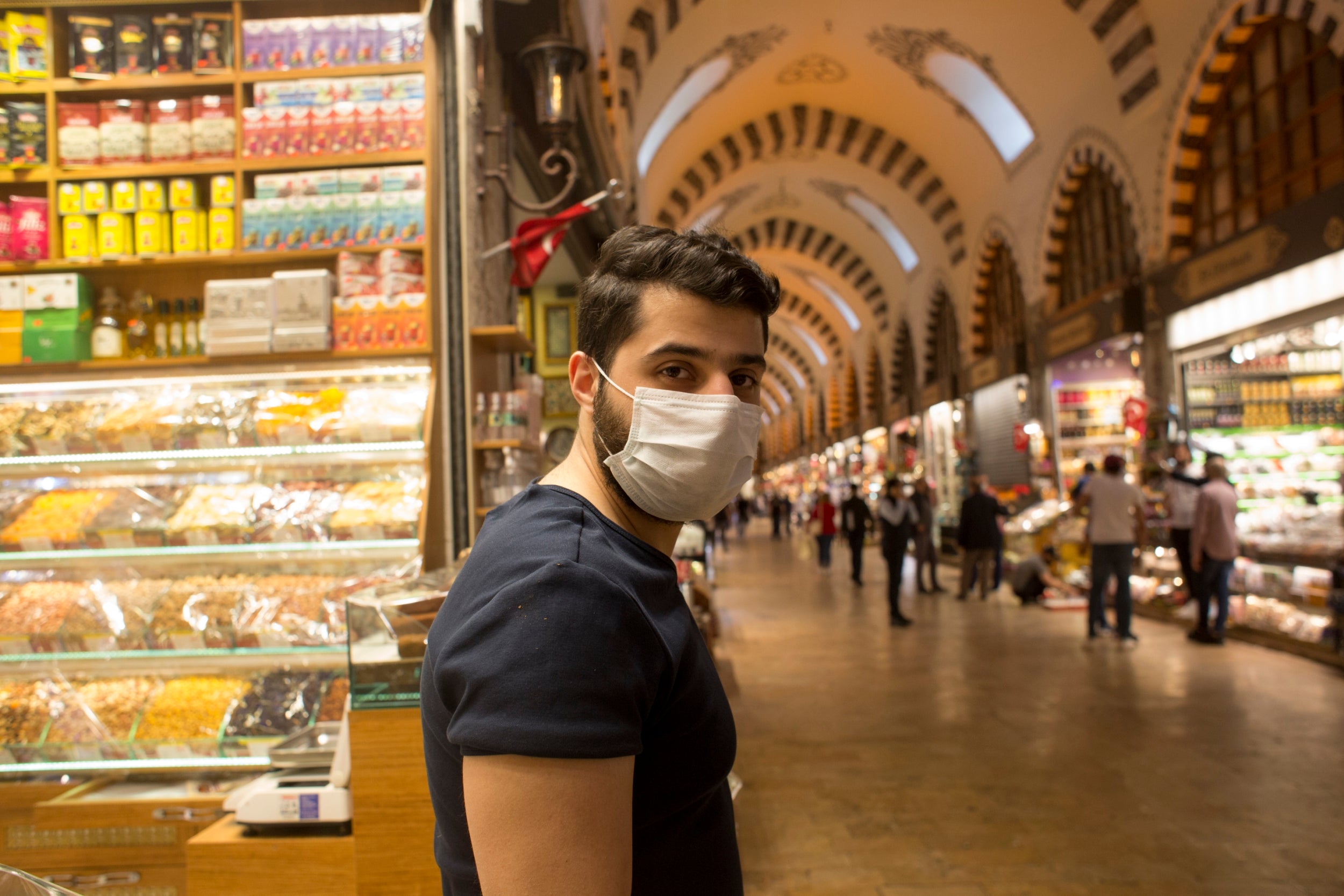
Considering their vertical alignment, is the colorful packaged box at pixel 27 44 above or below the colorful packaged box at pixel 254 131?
above

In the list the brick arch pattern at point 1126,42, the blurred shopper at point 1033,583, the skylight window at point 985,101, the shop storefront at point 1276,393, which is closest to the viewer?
the shop storefront at point 1276,393

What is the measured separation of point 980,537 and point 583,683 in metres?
9.55

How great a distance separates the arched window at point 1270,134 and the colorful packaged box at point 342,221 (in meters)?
6.91

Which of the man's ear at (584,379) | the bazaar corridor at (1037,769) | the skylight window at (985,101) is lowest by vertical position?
the bazaar corridor at (1037,769)

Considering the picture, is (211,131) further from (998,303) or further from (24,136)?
(998,303)

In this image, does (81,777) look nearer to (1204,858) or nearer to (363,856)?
(363,856)

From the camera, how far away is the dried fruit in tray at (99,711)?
9.29 ft

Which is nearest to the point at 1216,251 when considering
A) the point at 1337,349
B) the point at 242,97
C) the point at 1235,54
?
the point at 1337,349

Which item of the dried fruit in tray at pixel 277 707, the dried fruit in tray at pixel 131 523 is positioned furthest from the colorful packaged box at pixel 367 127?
the dried fruit in tray at pixel 277 707

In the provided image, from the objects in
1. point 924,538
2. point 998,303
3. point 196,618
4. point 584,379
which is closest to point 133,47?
point 196,618

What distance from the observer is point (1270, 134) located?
7254mm

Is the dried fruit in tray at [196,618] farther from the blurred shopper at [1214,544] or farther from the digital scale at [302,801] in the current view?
the blurred shopper at [1214,544]

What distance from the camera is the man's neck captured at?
97cm

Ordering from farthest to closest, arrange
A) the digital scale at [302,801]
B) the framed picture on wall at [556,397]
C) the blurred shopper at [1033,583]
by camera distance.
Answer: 1. the blurred shopper at [1033,583]
2. the framed picture on wall at [556,397]
3. the digital scale at [302,801]
